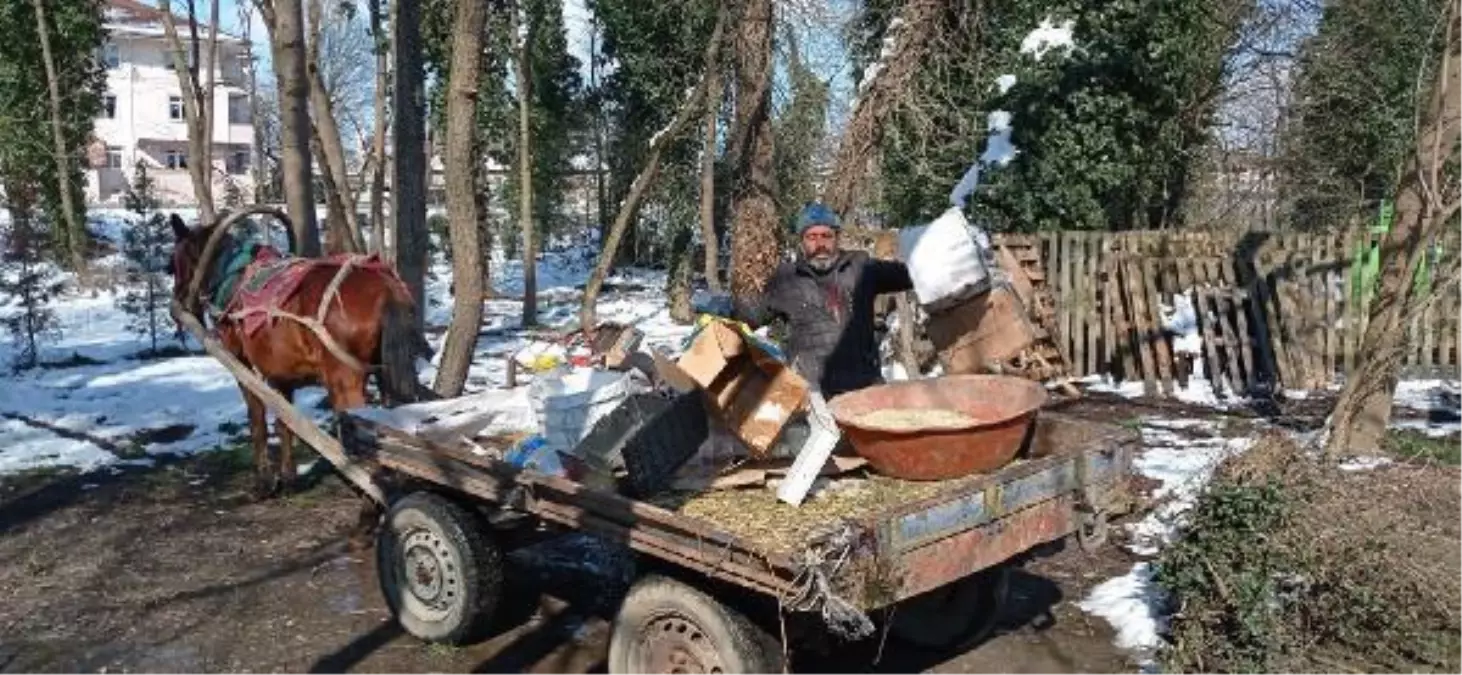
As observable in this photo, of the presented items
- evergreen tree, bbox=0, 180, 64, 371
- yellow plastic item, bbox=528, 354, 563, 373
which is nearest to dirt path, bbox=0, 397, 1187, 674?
yellow plastic item, bbox=528, 354, 563, 373

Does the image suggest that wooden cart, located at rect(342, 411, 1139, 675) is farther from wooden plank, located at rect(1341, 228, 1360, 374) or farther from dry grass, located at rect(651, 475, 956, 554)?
wooden plank, located at rect(1341, 228, 1360, 374)

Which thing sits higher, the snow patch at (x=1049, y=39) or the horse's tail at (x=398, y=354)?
the snow patch at (x=1049, y=39)

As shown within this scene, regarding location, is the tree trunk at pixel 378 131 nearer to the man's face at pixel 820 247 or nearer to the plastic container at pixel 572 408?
the man's face at pixel 820 247

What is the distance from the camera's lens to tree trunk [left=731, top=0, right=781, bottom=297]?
632 inches

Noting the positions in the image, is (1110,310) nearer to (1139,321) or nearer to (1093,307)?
(1093,307)

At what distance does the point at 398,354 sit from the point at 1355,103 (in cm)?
1986

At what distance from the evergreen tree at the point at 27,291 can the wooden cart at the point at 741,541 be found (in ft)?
35.6

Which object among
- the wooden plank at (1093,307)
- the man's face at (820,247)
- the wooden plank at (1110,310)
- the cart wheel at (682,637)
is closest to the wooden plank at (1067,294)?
the wooden plank at (1093,307)

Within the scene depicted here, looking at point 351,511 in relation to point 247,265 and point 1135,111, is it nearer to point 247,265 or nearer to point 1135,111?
point 247,265

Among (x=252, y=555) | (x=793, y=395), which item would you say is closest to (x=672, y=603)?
(x=793, y=395)

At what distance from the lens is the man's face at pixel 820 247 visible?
5.83 meters

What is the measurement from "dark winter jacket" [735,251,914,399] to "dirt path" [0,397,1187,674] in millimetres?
1316

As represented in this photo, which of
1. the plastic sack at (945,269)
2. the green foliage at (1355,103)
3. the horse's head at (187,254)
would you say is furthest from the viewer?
the green foliage at (1355,103)

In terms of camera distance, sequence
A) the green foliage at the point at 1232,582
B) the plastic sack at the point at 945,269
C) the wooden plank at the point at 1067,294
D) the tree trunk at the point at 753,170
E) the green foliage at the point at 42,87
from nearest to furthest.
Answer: the green foliage at the point at 1232,582 < the plastic sack at the point at 945,269 < the wooden plank at the point at 1067,294 < the tree trunk at the point at 753,170 < the green foliage at the point at 42,87
